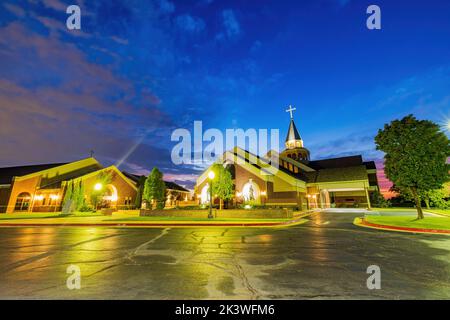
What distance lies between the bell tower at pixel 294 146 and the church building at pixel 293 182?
5.13ft

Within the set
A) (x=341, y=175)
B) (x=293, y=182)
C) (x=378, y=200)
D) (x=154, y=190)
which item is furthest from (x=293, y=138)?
(x=154, y=190)

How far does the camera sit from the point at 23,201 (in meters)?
28.9

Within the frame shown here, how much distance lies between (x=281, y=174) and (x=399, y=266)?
2348cm

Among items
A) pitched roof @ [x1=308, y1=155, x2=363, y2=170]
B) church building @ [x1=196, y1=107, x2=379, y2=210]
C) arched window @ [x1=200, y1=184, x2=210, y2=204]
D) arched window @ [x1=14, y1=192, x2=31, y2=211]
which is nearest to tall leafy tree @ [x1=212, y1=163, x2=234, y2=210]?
church building @ [x1=196, y1=107, x2=379, y2=210]

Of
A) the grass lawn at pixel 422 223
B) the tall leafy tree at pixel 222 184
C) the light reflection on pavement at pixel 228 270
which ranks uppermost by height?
the tall leafy tree at pixel 222 184

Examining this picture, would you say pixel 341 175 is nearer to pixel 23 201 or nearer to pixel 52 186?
pixel 52 186

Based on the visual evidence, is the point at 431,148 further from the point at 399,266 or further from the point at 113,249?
the point at 113,249

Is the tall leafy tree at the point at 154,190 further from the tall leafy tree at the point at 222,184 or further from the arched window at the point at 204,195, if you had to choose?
the tall leafy tree at the point at 222,184

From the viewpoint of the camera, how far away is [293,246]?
780 centimetres

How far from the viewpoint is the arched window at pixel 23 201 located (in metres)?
28.4

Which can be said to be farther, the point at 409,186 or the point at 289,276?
the point at 409,186

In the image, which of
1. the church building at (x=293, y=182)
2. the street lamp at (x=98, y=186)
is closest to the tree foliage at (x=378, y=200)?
the church building at (x=293, y=182)

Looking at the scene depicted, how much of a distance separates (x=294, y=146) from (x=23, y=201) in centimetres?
5451
